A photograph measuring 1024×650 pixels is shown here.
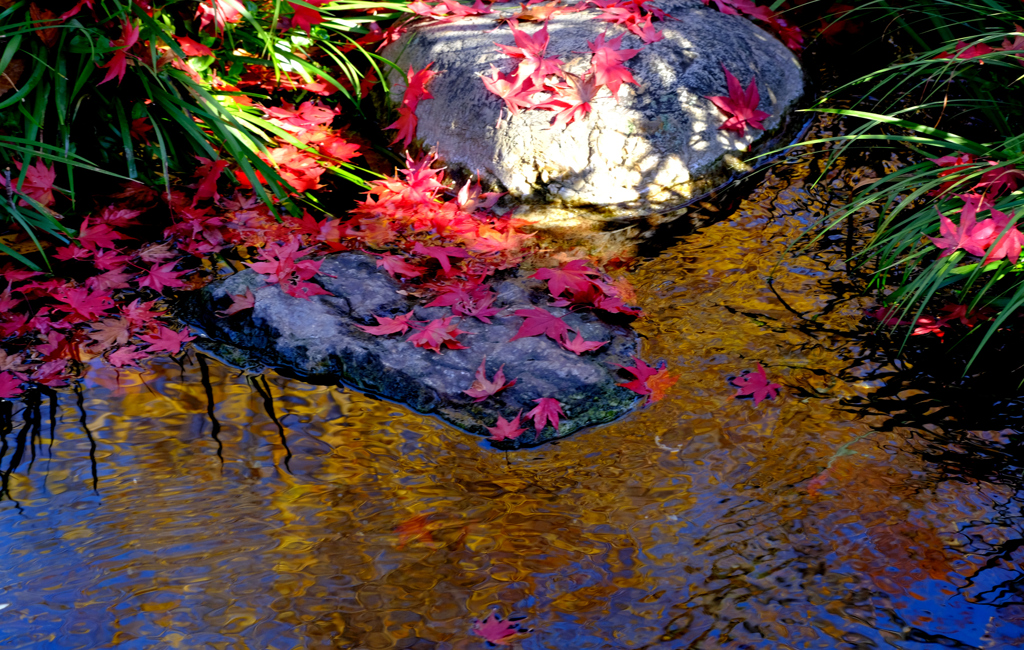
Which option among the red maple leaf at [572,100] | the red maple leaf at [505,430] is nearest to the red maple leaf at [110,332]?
the red maple leaf at [505,430]

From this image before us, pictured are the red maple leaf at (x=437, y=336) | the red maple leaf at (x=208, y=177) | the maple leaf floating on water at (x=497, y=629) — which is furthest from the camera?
the red maple leaf at (x=208, y=177)

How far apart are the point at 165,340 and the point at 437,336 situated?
946 mm

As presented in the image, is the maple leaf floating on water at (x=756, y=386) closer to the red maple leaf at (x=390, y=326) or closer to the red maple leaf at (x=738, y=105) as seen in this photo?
the red maple leaf at (x=390, y=326)

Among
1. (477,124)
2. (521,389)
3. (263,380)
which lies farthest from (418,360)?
(477,124)

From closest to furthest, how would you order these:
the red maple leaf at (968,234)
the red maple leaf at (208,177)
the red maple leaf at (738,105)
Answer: the red maple leaf at (968,234) → the red maple leaf at (208,177) → the red maple leaf at (738,105)

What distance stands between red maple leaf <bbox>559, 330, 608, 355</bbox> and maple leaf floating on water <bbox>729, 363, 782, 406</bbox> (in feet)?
1.45

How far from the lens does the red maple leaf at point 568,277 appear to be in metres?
2.54

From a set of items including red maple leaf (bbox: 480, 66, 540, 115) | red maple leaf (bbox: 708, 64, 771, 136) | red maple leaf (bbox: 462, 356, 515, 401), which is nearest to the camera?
red maple leaf (bbox: 462, 356, 515, 401)

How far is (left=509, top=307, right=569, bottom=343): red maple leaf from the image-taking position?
2.38m

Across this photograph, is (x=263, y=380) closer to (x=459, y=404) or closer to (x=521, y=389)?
(x=459, y=404)

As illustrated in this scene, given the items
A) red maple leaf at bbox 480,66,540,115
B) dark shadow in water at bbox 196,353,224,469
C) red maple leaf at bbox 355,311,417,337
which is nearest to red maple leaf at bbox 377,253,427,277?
red maple leaf at bbox 355,311,417,337

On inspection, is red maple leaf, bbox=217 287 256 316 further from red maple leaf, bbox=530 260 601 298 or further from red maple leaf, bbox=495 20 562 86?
red maple leaf, bbox=495 20 562 86

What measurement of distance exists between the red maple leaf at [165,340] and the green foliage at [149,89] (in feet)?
1.61

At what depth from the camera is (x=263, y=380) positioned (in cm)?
241
